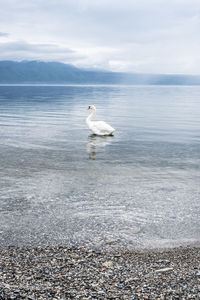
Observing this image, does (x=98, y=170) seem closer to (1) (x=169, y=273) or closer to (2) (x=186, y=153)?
(2) (x=186, y=153)

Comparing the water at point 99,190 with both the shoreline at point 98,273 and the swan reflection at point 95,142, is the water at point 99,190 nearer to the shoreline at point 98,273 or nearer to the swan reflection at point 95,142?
the swan reflection at point 95,142

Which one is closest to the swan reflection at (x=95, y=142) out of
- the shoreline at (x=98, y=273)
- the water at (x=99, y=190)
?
the water at (x=99, y=190)

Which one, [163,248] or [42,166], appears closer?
[163,248]

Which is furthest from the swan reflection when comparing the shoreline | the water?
the shoreline

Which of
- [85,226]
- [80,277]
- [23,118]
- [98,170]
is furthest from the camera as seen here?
[23,118]

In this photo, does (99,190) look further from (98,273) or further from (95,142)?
(95,142)

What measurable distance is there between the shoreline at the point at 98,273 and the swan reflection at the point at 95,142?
1197cm

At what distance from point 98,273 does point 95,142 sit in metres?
18.8

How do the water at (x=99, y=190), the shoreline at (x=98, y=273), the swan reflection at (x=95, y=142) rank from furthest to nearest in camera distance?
the swan reflection at (x=95, y=142), the water at (x=99, y=190), the shoreline at (x=98, y=273)

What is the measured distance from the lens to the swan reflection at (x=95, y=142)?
2241 cm

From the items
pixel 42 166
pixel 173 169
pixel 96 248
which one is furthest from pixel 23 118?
pixel 96 248

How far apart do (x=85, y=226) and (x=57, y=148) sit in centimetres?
1284

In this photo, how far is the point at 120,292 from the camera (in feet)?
22.4

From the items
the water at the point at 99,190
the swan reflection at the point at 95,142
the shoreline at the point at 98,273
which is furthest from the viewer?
the swan reflection at the point at 95,142
